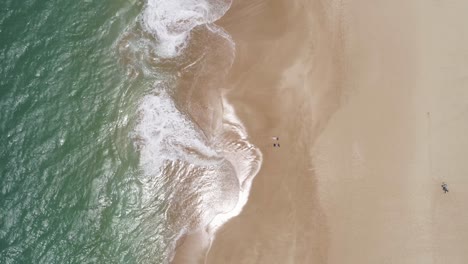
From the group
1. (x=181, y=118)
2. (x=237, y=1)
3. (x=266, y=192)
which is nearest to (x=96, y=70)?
(x=181, y=118)

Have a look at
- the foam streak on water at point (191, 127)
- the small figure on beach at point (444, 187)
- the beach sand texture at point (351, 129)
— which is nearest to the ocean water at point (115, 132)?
the foam streak on water at point (191, 127)

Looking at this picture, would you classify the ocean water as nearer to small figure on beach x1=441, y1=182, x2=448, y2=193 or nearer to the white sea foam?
the white sea foam

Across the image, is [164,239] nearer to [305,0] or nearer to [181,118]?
[181,118]

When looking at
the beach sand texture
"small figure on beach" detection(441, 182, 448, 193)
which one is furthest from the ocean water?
"small figure on beach" detection(441, 182, 448, 193)

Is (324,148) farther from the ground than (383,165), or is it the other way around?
(324,148)

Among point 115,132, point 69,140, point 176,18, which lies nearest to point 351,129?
point 176,18

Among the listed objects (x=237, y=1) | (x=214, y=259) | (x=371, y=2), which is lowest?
(x=214, y=259)

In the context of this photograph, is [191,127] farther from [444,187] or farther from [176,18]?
[444,187]
